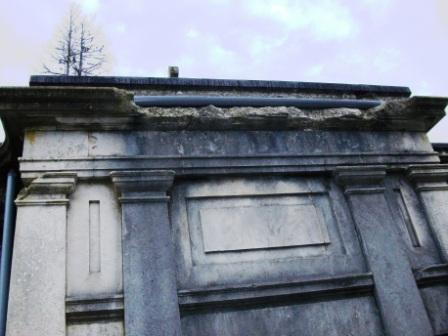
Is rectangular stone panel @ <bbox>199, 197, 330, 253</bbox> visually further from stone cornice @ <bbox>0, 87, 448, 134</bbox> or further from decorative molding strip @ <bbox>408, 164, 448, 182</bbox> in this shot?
decorative molding strip @ <bbox>408, 164, 448, 182</bbox>

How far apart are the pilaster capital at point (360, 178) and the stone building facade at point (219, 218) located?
0.01 meters

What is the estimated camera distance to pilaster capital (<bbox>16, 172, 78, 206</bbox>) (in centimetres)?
326

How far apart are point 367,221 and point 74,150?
2857mm

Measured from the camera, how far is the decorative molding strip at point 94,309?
2.96 m

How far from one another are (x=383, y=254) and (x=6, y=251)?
338 cm

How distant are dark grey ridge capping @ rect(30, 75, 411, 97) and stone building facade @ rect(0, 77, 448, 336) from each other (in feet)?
0.22

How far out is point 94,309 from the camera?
2984 mm

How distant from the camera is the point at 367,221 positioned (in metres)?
3.92

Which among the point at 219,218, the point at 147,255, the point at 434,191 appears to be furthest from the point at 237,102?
the point at 434,191

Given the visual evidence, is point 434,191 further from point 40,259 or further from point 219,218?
point 40,259

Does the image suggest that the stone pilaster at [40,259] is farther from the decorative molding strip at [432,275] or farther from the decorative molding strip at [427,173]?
the decorative molding strip at [427,173]

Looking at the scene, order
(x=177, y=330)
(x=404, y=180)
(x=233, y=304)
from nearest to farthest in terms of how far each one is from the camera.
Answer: (x=177, y=330) < (x=233, y=304) < (x=404, y=180)

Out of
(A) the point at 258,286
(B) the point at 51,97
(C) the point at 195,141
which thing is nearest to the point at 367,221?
(A) the point at 258,286

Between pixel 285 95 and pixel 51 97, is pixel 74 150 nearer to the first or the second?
pixel 51 97
